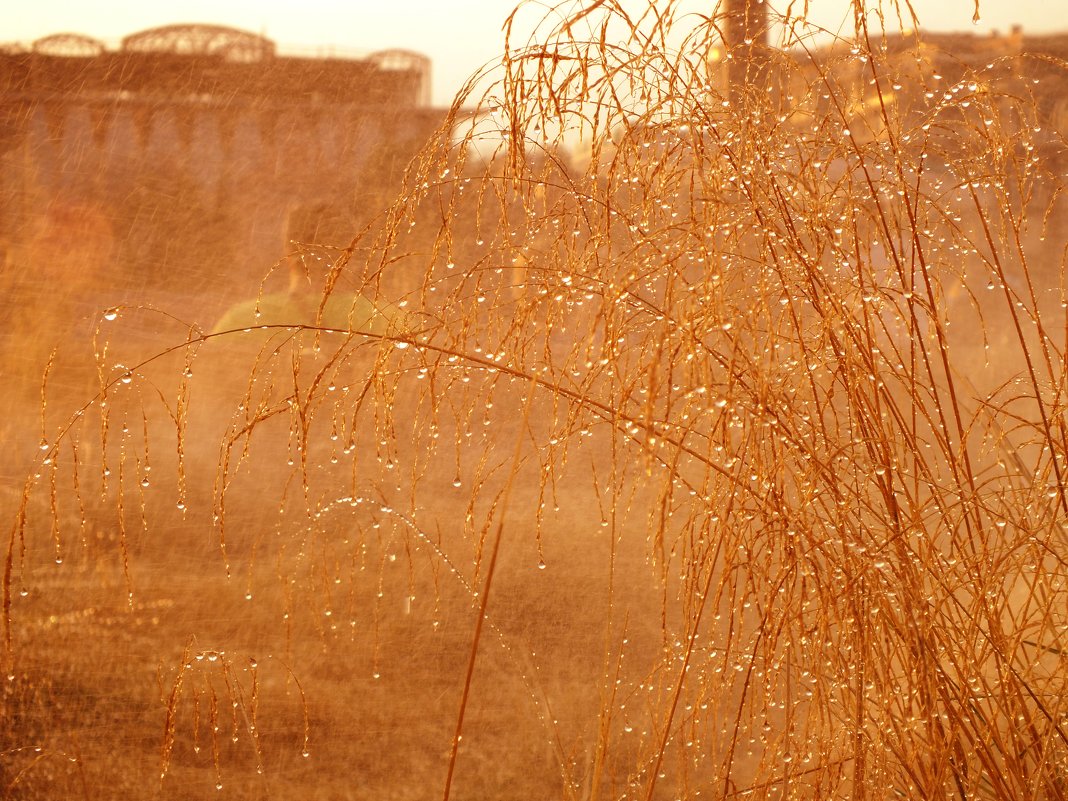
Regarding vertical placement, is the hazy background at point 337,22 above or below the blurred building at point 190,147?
above

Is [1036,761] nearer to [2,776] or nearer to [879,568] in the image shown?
[879,568]

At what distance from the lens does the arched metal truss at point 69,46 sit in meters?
1.55

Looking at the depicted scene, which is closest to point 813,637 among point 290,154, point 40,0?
point 290,154

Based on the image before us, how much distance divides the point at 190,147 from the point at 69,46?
8.4 inches

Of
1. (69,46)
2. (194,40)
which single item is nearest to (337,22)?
(194,40)

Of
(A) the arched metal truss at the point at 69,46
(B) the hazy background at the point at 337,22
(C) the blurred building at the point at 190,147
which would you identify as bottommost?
(C) the blurred building at the point at 190,147

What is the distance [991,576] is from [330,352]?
1.26m

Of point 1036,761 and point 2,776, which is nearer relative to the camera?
point 1036,761

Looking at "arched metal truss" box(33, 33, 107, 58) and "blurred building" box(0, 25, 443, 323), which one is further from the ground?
"arched metal truss" box(33, 33, 107, 58)

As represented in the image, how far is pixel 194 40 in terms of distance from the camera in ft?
5.23

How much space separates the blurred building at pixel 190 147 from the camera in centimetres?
158

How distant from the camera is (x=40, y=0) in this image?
5.08 ft

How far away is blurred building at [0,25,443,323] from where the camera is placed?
158 centimetres

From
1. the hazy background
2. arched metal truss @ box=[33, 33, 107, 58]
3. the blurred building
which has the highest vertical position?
the hazy background
